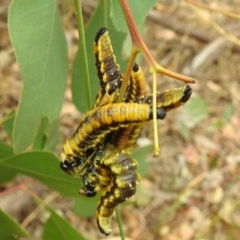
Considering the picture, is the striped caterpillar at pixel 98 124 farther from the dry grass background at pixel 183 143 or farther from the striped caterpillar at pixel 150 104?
the dry grass background at pixel 183 143

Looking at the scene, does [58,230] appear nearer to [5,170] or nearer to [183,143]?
[5,170]

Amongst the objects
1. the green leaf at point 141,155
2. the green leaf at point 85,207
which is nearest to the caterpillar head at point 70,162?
the green leaf at point 85,207

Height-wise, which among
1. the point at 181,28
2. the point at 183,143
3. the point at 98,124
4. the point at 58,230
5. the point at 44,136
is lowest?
the point at 183,143

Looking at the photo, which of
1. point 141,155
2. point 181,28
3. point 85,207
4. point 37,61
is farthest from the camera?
point 181,28

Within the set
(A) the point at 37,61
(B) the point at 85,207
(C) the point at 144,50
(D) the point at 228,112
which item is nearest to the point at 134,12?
(A) the point at 37,61

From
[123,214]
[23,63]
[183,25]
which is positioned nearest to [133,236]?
[123,214]

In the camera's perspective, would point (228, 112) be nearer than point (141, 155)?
No

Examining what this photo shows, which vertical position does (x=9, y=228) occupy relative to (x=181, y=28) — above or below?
above
